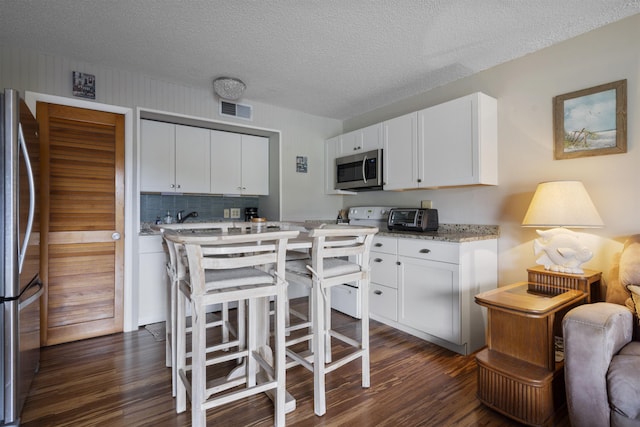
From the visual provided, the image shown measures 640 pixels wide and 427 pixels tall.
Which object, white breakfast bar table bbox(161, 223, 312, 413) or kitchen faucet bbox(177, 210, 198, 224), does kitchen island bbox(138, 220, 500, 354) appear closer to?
white breakfast bar table bbox(161, 223, 312, 413)

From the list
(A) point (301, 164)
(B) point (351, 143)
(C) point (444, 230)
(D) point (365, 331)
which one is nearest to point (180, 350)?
(D) point (365, 331)

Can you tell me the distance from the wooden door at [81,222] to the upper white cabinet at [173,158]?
250 mm

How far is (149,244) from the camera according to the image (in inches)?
115

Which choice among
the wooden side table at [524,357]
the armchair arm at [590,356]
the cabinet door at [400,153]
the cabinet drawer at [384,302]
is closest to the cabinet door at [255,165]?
the cabinet door at [400,153]

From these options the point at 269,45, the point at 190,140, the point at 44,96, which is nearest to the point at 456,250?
the point at 269,45

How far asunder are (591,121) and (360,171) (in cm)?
200

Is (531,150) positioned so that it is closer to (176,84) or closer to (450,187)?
(450,187)

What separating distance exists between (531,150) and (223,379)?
274cm

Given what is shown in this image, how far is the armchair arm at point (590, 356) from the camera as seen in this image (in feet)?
4.48

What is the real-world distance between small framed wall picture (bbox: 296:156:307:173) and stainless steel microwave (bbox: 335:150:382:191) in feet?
1.35

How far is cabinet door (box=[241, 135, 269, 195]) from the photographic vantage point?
12.2 ft

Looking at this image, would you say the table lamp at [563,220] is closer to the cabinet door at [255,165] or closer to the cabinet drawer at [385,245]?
the cabinet drawer at [385,245]

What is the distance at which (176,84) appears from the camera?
10.1ft

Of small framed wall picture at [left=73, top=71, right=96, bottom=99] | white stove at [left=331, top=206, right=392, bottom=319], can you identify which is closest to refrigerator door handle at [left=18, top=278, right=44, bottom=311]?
small framed wall picture at [left=73, top=71, right=96, bottom=99]
